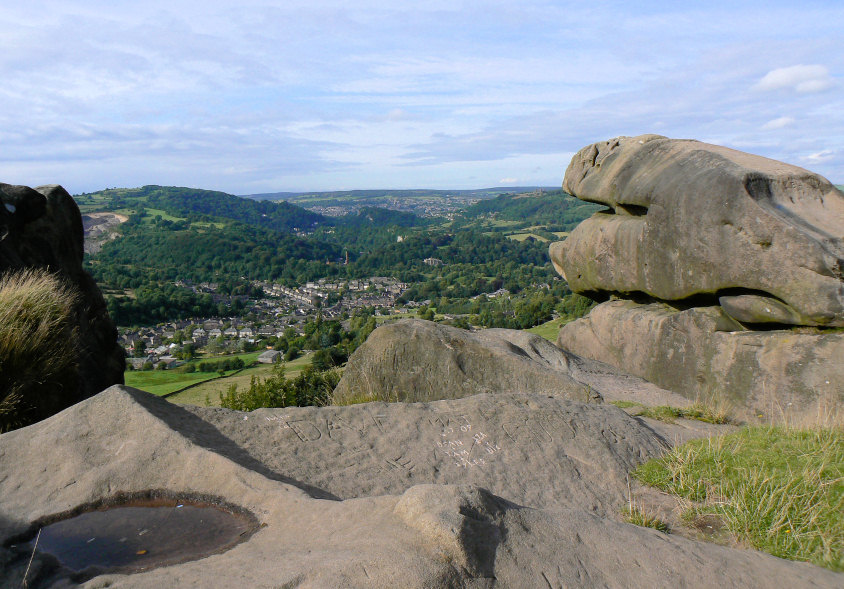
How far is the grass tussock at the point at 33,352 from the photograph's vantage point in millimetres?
8094

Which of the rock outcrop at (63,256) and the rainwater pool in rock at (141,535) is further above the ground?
the rock outcrop at (63,256)

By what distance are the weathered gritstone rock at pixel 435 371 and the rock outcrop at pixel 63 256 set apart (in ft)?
15.3

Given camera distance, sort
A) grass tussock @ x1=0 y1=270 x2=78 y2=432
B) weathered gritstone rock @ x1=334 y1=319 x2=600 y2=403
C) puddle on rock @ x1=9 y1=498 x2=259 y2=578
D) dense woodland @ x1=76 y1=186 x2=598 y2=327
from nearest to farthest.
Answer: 1. puddle on rock @ x1=9 y1=498 x2=259 y2=578
2. grass tussock @ x1=0 y1=270 x2=78 y2=432
3. weathered gritstone rock @ x1=334 y1=319 x2=600 y2=403
4. dense woodland @ x1=76 y1=186 x2=598 y2=327

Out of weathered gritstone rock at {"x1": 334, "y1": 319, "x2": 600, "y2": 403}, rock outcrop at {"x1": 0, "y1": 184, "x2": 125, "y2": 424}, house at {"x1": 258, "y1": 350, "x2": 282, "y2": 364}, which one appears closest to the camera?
rock outcrop at {"x1": 0, "y1": 184, "x2": 125, "y2": 424}

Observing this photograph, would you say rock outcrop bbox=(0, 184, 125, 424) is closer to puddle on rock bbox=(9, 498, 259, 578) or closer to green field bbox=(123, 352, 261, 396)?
puddle on rock bbox=(9, 498, 259, 578)

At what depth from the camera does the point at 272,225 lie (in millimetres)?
193000

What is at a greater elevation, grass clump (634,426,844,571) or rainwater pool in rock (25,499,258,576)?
rainwater pool in rock (25,499,258,576)

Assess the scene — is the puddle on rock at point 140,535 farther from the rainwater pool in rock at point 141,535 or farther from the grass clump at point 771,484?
the grass clump at point 771,484

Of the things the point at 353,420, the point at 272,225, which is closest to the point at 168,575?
the point at 353,420

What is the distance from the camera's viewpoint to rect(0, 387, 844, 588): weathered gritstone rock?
3.98 metres

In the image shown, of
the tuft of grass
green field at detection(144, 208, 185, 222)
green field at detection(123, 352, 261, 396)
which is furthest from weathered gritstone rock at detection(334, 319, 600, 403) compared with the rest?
green field at detection(144, 208, 185, 222)

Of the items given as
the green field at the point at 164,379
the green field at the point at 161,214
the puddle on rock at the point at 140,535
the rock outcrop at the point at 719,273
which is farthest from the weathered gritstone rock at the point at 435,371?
the green field at the point at 161,214

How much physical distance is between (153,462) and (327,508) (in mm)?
2247

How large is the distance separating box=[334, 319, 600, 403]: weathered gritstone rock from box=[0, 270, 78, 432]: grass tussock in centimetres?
501
